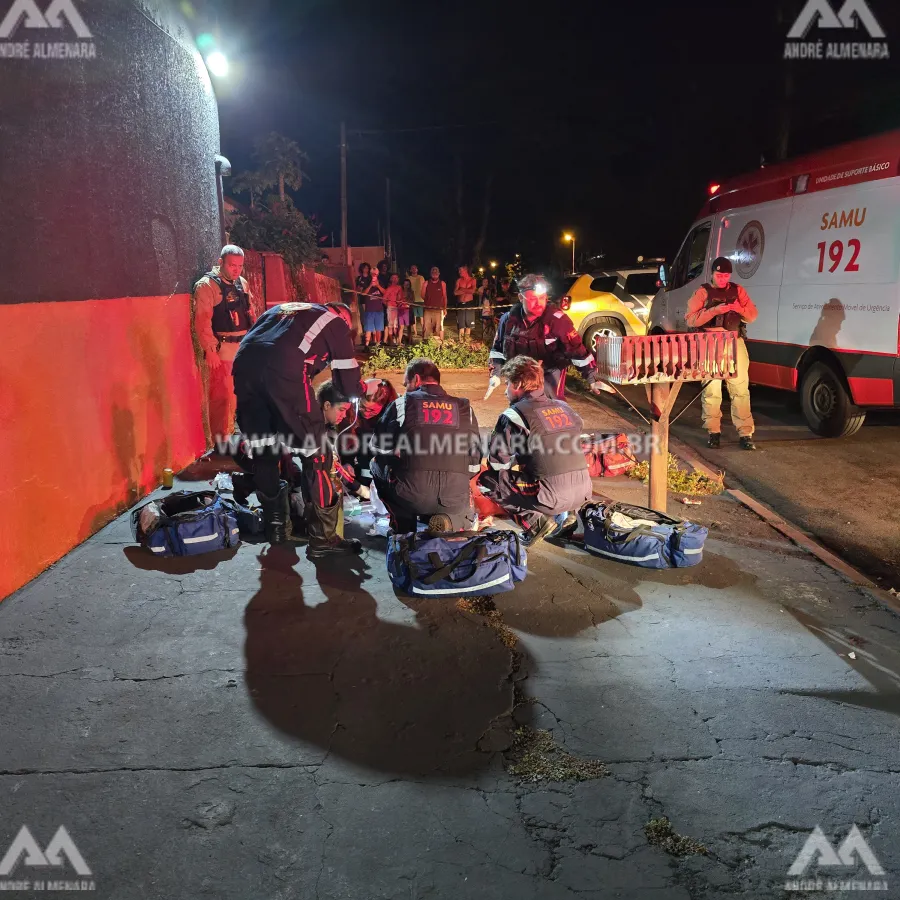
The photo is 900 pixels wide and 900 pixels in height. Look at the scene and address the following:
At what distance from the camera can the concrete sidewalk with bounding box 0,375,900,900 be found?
7.57 ft

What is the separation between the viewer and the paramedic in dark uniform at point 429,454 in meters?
4.42

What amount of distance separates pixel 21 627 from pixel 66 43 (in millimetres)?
3741

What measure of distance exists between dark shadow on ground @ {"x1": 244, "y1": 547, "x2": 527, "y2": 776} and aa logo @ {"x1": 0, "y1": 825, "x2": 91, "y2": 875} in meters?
0.83

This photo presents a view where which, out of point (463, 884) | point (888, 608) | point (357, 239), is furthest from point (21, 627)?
point (357, 239)

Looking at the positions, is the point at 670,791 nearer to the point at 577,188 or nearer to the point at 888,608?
the point at 888,608

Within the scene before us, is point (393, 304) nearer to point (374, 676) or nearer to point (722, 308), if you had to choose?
point (722, 308)

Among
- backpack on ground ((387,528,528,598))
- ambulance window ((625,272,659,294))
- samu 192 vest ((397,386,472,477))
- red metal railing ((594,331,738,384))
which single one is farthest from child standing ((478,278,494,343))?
backpack on ground ((387,528,528,598))

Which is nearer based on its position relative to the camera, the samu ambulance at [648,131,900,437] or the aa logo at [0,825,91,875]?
the aa logo at [0,825,91,875]

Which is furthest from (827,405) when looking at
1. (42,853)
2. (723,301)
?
(42,853)

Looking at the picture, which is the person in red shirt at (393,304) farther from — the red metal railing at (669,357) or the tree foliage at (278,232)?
the red metal railing at (669,357)

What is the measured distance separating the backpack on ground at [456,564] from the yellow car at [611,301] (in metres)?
10.4

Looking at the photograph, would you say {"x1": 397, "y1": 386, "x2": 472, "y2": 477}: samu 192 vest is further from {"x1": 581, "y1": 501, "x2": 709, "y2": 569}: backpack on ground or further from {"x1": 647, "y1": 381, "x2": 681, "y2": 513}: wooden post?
{"x1": 647, "y1": 381, "x2": 681, "y2": 513}: wooden post

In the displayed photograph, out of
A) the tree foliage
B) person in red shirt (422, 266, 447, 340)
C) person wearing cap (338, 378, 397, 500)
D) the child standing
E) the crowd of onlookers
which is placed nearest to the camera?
person wearing cap (338, 378, 397, 500)

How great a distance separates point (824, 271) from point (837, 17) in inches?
427
